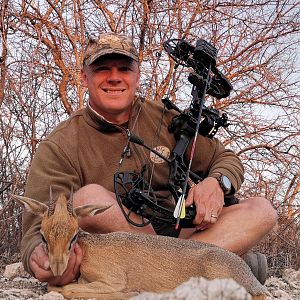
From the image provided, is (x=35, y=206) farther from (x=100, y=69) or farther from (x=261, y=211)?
(x=261, y=211)

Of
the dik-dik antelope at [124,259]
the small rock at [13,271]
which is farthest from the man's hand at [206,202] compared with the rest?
the small rock at [13,271]

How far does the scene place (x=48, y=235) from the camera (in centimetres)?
402

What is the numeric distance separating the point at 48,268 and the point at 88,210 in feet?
1.54

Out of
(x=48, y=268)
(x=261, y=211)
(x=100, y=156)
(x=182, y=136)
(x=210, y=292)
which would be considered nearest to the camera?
(x=210, y=292)

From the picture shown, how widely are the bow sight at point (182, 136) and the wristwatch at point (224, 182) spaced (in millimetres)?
241

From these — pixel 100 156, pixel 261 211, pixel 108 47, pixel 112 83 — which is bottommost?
pixel 261 211

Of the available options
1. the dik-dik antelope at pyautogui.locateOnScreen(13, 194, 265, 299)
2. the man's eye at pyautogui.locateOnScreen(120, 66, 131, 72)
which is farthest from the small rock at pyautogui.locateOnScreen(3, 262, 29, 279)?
the man's eye at pyautogui.locateOnScreen(120, 66, 131, 72)

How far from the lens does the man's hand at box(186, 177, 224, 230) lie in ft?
15.8

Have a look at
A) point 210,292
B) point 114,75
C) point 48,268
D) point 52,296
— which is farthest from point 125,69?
point 210,292

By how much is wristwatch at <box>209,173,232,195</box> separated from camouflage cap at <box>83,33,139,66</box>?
123cm

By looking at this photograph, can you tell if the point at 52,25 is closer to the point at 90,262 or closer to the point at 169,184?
the point at 169,184

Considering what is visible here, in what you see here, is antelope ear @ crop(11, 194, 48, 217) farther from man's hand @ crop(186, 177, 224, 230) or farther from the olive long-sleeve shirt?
man's hand @ crop(186, 177, 224, 230)

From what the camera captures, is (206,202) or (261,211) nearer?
(206,202)

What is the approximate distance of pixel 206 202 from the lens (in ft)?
15.9
